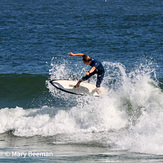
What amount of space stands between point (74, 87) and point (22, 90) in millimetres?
6530

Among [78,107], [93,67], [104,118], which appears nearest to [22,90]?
[78,107]

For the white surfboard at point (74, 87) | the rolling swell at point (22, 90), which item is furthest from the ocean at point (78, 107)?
the white surfboard at point (74, 87)

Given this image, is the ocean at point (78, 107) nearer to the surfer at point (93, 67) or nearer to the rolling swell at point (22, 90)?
the rolling swell at point (22, 90)

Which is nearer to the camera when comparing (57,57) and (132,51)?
(57,57)

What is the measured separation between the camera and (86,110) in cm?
1423

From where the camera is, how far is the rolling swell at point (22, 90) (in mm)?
18103

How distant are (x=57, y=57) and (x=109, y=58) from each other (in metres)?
4.52

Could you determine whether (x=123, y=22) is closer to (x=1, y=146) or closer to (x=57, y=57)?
(x=57, y=57)

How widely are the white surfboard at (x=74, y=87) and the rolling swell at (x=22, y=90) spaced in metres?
3.47

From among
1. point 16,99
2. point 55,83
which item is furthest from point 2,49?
point 55,83

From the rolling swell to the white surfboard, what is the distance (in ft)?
11.4

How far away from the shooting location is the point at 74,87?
14289mm

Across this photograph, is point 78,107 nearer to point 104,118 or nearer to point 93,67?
point 104,118

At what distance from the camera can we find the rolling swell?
1810cm
